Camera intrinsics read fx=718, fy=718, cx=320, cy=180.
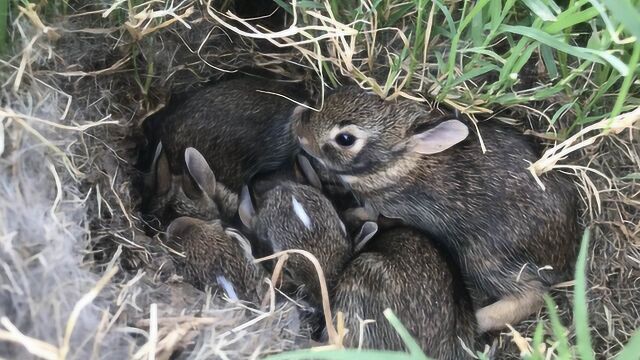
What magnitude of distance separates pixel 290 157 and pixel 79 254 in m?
1.10

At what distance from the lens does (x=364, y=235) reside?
2578 mm

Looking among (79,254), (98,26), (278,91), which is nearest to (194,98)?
(278,91)

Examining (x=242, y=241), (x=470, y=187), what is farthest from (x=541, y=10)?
(x=242, y=241)

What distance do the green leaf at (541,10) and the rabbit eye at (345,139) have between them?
0.76 meters

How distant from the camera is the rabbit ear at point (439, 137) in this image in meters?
2.39

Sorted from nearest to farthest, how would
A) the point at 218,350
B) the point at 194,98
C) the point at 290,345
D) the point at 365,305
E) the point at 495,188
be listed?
1. the point at 218,350
2. the point at 290,345
3. the point at 365,305
4. the point at 495,188
5. the point at 194,98

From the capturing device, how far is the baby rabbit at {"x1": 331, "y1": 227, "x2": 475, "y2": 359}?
7.48ft

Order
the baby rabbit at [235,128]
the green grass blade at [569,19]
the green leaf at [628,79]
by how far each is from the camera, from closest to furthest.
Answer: the green leaf at [628,79], the green grass blade at [569,19], the baby rabbit at [235,128]

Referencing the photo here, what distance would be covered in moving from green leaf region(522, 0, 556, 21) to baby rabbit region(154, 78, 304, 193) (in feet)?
3.31

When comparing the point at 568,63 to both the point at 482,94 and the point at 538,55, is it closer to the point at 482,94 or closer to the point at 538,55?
the point at 538,55

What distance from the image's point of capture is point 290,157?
286 cm

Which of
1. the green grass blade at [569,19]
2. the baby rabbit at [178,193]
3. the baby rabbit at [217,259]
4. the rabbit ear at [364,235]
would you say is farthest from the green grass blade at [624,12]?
the baby rabbit at [178,193]

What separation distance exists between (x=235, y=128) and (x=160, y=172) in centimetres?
35

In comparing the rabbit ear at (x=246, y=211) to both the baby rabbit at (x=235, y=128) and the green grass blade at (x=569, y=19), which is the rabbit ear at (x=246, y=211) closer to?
the baby rabbit at (x=235, y=128)
